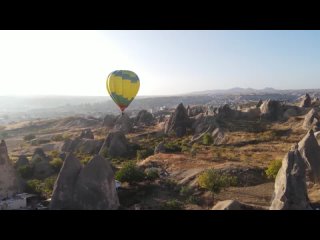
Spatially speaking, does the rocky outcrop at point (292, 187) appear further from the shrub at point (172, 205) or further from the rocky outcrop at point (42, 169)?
the rocky outcrop at point (42, 169)

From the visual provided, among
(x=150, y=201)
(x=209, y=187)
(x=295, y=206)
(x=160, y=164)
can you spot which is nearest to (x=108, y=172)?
(x=150, y=201)

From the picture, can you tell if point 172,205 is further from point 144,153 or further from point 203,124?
point 203,124

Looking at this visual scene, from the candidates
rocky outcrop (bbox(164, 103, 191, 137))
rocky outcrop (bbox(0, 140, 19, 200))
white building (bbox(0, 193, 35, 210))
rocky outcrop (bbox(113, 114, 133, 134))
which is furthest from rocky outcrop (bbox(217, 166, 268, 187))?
rocky outcrop (bbox(113, 114, 133, 134))

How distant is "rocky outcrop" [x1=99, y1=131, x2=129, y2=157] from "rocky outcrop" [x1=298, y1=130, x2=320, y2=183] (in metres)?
21.2

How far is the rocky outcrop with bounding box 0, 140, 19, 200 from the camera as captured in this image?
2295 centimetres

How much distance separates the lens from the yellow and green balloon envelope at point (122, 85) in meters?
37.6

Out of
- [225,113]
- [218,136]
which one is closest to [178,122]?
[225,113]

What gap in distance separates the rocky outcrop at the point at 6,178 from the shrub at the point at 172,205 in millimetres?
10045

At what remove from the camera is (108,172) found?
19.1 m

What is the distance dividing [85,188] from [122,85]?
20.8 metres

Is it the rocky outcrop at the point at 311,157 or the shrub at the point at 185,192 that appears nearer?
the rocky outcrop at the point at 311,157

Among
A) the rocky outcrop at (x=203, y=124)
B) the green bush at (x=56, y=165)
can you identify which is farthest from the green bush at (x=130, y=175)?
the rocky outcrop at (x=203, y=124)

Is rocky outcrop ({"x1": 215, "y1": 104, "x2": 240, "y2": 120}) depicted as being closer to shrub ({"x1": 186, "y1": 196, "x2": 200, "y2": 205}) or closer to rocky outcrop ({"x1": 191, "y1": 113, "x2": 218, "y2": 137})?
rocky outcrop ({"x1": 191, "y1": 113, "x2": 218, "y2": 137})
